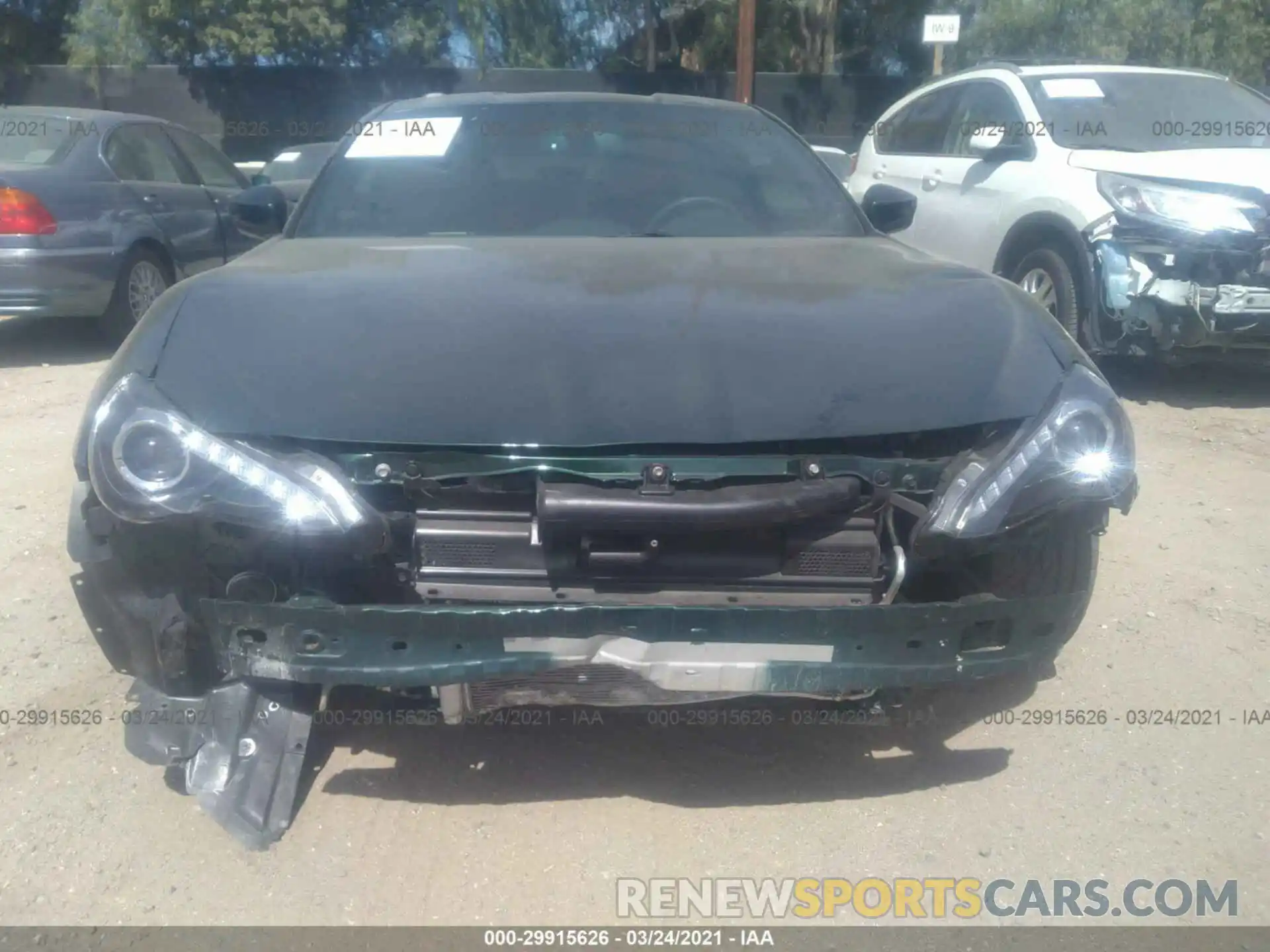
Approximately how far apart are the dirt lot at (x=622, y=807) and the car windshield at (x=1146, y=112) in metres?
3.59

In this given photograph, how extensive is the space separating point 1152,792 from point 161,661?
87.5 inches

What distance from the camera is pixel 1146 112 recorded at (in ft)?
21.2

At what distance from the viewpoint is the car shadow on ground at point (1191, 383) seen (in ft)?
20.4

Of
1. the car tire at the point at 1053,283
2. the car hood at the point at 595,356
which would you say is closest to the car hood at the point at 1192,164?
the car tire at the point at 1053,283

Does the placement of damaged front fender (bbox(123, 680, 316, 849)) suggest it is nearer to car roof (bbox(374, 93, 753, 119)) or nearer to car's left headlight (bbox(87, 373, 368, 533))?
car's left headlight (bbox(87, 373, 368, 533))

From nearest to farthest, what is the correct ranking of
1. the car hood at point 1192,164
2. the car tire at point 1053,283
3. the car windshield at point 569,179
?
the car windshield at point 569,179 → the car hood at point 1192,164 → the car tire at point 1053,283

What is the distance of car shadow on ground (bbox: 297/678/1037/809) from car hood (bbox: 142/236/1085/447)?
81cm

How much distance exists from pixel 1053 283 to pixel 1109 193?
53cm

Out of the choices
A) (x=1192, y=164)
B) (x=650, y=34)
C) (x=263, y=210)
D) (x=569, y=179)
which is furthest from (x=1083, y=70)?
(x=650, y=34)

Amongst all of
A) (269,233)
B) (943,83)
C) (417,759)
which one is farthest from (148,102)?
(417,759)

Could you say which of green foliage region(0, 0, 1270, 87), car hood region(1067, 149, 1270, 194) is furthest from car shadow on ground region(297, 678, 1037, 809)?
green foliage region(0, 0, 1270, 87)

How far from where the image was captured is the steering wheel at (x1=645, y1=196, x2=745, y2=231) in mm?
3547

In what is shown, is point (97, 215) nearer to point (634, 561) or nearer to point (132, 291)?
point (132, 291)

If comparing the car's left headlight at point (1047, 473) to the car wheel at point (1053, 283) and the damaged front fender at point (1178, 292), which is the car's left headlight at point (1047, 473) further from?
the car wheel at point (1053, 283)
